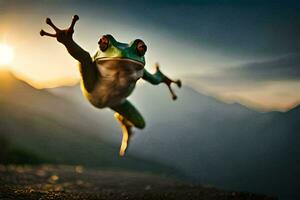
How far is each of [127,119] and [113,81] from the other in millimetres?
2409

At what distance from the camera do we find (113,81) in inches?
202

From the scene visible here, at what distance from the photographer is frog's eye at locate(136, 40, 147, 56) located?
4.60 metres

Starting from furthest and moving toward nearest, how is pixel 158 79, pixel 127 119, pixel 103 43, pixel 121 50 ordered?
pixel 127 119 < pixel 158 79 < pixel 103 43 < pixel 121 50

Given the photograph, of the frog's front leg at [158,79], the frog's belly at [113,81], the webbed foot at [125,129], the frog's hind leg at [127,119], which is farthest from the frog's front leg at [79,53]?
the webbed foot at [125,129]

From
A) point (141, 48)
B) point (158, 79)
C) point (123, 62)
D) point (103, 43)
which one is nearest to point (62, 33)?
point (103, 43)

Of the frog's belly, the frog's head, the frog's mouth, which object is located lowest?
the frog's belly

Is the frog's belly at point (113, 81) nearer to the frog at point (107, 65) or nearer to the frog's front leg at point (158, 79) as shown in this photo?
the frog at point (107, 65)

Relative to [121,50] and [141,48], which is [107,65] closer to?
[121,50]

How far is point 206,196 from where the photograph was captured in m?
5.94

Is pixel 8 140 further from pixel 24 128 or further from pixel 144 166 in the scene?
pixel 144 166

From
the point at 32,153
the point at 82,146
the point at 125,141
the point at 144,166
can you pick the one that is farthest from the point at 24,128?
the point at 125,141

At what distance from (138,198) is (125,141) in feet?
7.53

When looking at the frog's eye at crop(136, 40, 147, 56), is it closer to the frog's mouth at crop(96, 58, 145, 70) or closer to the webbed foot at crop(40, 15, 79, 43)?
the frog's mouth at crop(96, 58, 145, 70)

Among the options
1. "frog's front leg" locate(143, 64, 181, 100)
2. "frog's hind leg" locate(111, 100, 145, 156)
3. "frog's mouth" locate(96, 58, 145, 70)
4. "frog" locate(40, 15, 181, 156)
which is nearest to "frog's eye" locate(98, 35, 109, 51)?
"frog" locate(40, 15, 181, 156)
